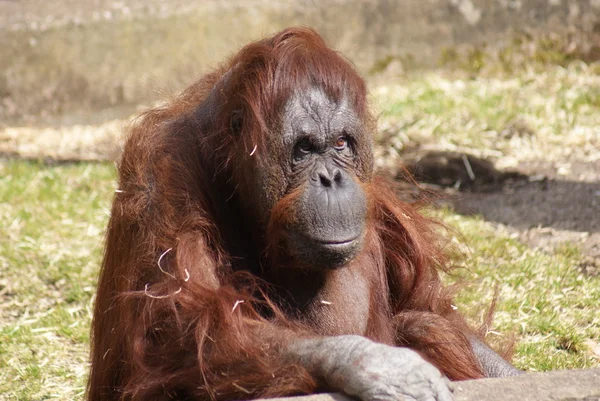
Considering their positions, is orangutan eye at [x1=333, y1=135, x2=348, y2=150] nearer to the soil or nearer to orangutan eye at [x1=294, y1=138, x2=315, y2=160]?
orangutan eye at [x1=294, y1=138, x2=315, y2=160]

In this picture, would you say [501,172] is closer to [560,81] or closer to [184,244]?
[560,81]

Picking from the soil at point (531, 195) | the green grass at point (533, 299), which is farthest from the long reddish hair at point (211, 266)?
the soil at point (531, 195)

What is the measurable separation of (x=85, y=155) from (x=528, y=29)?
417 cm

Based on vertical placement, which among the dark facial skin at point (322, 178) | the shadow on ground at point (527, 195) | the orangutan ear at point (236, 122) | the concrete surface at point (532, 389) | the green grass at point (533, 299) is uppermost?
the orangutan ear at point (236, 122)

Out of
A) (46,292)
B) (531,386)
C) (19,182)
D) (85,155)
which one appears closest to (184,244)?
(531,386)

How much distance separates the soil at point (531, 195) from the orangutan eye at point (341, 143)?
2005 millimetres

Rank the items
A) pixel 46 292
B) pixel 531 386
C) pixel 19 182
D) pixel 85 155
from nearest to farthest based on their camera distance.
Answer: pixel 531 386 → pixel 46 292 → pixel 19 182 → pixel 85 155

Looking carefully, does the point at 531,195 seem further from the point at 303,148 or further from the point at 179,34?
the point at 179,34

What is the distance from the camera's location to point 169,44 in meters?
7.87

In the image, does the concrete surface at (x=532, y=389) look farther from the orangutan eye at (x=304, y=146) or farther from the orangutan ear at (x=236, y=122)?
the orangutan ear at (x=236, y=122)

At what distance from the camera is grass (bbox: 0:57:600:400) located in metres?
3.86

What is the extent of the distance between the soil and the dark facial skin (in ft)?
6.72

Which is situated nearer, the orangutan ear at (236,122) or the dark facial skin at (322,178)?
the dark facial skin at (322,178)

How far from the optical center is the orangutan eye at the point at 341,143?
2.81 metres
